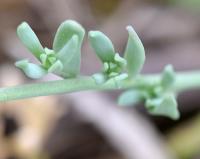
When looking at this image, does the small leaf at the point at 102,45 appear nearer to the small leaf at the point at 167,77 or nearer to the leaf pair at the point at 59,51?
the leaf pair at the point at 59,51

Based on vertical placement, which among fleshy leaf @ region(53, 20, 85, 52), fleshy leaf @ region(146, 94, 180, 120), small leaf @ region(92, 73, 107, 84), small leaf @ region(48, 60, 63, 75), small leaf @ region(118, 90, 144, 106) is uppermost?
fleshy leaf @ region(53, 20, 85, 52)

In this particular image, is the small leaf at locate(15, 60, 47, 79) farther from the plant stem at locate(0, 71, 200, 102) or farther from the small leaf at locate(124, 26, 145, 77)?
the small leaf at locate(124, 26, 145, 77)

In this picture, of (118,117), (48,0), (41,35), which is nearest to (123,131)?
(118,117)

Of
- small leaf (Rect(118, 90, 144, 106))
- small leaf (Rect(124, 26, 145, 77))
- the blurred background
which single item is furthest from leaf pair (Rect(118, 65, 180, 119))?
the blurred background

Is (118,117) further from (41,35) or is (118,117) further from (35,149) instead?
(41,35)

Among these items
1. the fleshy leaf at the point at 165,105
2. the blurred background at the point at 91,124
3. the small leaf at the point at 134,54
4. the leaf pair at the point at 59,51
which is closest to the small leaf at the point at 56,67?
the leaf pair at the point at 59,51
